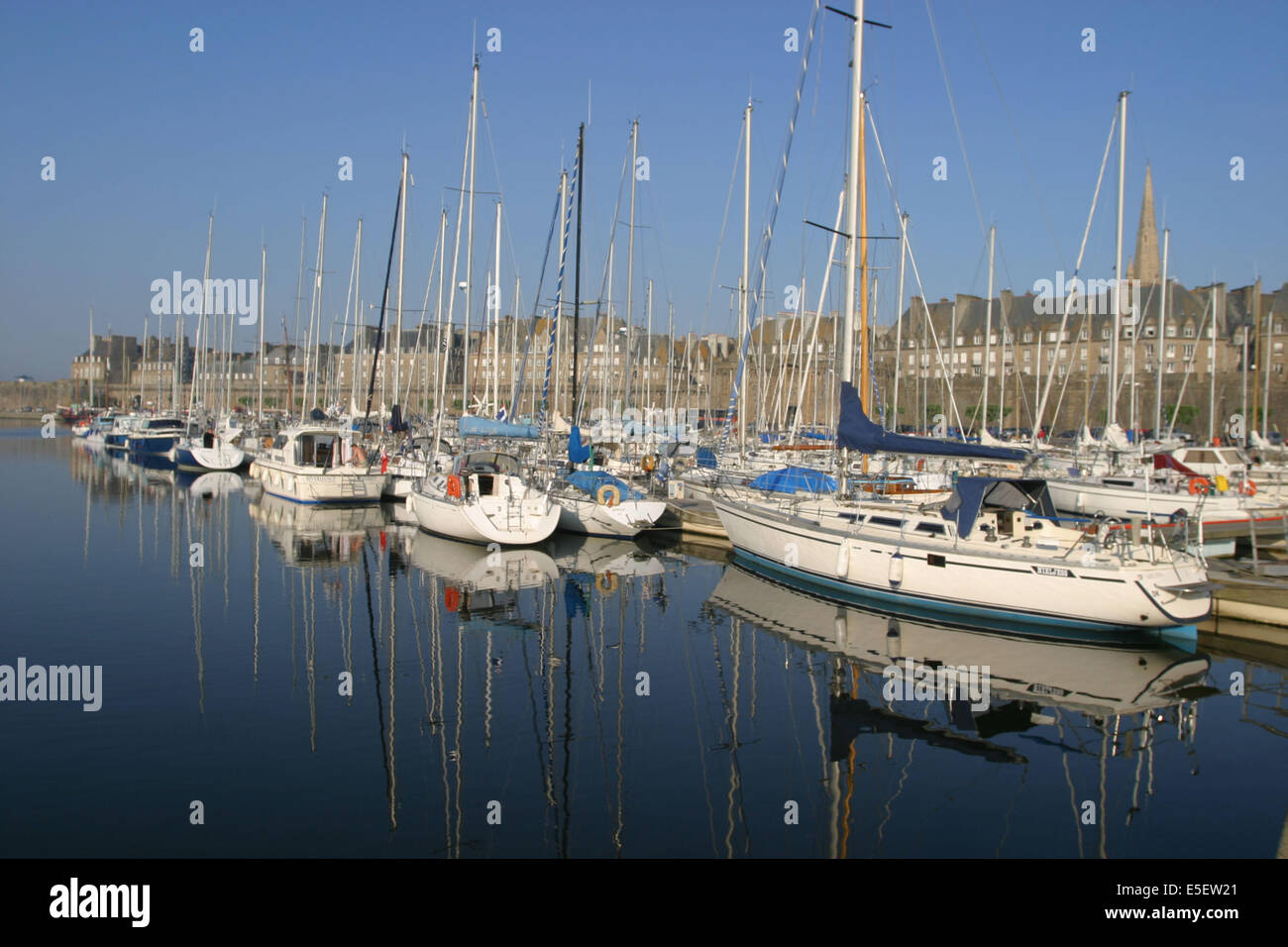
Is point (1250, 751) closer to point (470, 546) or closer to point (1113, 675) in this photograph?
point (1113, 675)

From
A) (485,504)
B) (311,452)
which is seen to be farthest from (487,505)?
(311,452)

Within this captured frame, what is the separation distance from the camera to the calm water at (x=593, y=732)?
9.73m

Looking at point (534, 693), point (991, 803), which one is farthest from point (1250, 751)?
point (534, 693)

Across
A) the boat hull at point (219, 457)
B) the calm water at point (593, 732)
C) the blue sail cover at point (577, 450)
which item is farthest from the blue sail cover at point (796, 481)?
the boat hull at point (219, 457)

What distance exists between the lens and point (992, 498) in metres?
18.8

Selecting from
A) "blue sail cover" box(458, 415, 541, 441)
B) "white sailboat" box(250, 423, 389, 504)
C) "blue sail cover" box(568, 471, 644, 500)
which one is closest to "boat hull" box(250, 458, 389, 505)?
"white sailboat" box(250, 423, 389, 504)

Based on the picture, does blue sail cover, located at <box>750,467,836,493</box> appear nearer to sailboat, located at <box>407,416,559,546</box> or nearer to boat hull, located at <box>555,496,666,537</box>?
boat hull, located at <box>555,496,666,537</box>

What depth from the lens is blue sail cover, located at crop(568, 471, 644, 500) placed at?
28.4 meters

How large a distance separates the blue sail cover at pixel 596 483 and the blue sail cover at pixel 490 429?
3.44 metres

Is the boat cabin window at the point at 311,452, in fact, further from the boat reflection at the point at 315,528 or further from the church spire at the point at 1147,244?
the church spire at the point at 1147,244

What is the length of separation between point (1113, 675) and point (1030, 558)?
9.20ft

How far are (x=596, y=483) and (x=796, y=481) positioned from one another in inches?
250

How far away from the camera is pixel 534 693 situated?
14.2m
